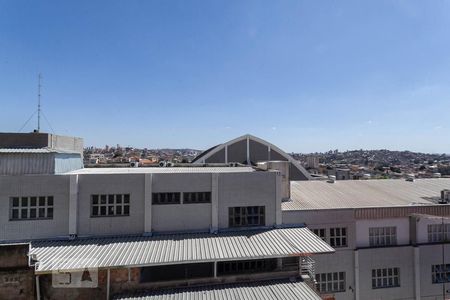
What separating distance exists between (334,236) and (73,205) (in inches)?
639

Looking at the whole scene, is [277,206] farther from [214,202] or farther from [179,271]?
[179,271]

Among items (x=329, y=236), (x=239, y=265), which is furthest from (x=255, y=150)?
(x=239, y=265)

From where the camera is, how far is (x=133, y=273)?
14781 mm

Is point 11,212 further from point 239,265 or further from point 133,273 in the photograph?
point 239,265

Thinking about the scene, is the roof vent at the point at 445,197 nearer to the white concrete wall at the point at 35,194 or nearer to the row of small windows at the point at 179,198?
the row of small windows at the point at 179,198

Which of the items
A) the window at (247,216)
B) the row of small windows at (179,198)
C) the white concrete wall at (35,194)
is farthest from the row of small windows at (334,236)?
the white concrete wall at (35,194)

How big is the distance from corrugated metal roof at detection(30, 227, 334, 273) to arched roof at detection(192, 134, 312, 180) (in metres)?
17.4

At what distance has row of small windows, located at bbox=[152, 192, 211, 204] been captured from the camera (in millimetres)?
17906

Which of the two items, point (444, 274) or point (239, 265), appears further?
point (444, 274)

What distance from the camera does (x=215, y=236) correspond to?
57.0 ft

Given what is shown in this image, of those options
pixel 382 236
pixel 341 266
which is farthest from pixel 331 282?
pixel 382 236

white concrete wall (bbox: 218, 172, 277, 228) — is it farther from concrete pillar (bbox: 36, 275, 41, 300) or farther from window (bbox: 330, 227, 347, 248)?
concrete pillar (bbox: 36, 275, 41, 300)

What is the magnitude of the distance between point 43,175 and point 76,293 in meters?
6.24

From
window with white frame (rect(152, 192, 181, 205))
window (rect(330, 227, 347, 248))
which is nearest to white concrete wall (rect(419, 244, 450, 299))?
window (rect(330, 227, 347, 248))
